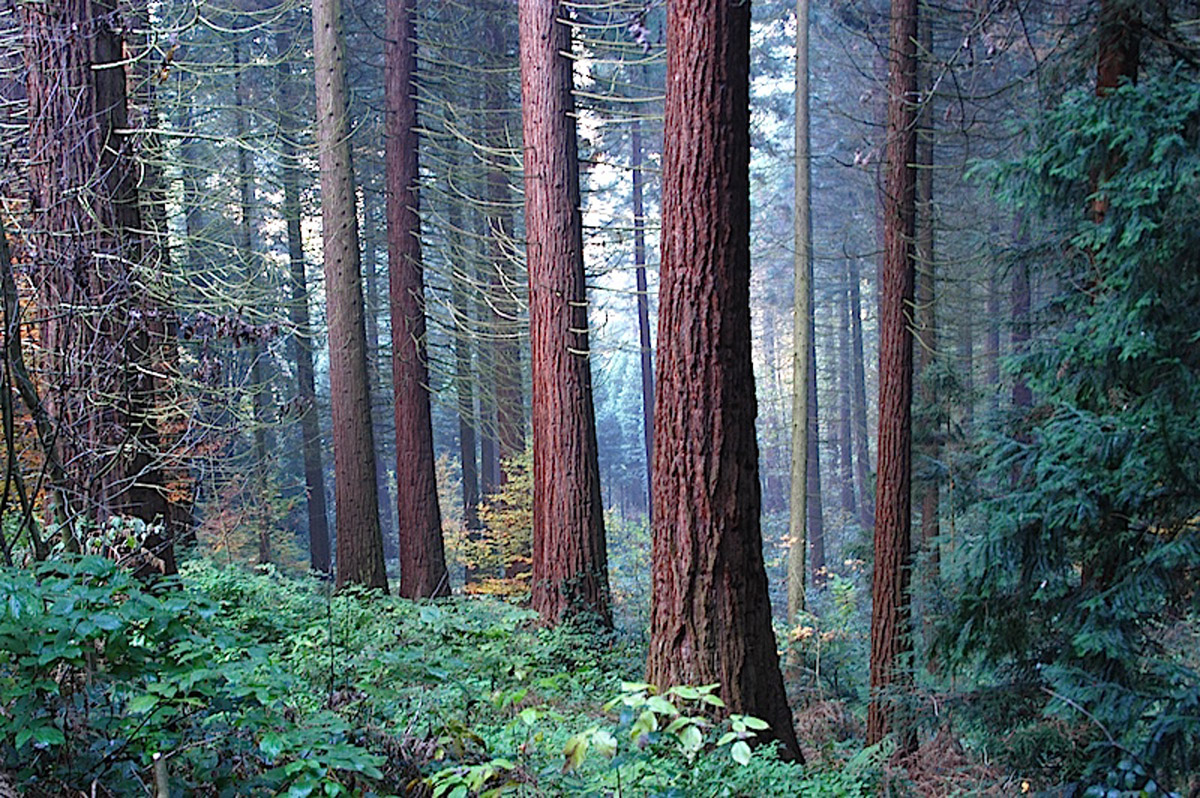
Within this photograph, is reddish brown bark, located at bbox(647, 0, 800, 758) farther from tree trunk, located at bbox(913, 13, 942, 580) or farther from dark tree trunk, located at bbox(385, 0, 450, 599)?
dark tree trunk, located at bbox(385, 0, 450, 599)

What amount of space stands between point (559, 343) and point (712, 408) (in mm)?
3704

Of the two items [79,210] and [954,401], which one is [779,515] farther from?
[79,210]

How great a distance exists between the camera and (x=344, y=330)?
969cm

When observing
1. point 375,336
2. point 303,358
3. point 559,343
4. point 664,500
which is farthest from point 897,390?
point 375,336

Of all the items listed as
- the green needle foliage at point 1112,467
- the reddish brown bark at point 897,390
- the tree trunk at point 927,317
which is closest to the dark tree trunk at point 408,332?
the reddish brown bark at point 897,390

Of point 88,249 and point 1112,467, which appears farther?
point 88,249

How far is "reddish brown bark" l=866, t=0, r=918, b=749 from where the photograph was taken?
26.4 feet

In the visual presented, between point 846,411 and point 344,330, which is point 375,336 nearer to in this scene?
point 344,330

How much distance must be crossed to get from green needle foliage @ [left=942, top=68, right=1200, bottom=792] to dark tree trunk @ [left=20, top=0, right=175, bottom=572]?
5.53 m

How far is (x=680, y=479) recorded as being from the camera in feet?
16.1

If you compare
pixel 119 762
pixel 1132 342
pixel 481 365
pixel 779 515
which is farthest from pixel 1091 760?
pixel 779 515

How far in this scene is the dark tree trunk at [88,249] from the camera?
5203 millimetres

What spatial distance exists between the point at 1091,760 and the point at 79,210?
291 inches

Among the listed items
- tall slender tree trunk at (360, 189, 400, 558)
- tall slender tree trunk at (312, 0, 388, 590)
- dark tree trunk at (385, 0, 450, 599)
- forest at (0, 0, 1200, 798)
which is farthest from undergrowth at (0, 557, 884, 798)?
tall slender tree trunk at (360, 189, 400, 558)
